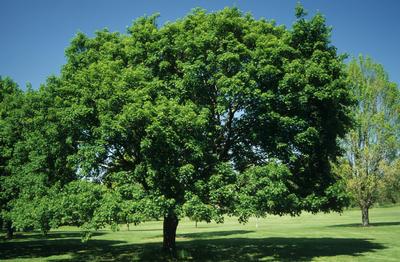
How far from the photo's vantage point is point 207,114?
2308 centimetres

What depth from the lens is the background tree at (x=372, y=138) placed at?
49.8 meters

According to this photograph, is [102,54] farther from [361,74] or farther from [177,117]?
[361,74]

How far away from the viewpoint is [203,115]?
21.2 m

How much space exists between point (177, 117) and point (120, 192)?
5.34m

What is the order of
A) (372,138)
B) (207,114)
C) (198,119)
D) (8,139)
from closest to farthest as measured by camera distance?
(198,119)
(207,114)
(8,139)
(372,138)

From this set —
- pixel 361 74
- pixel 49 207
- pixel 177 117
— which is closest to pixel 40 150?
pixel 49 207

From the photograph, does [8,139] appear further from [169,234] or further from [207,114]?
[207,114]

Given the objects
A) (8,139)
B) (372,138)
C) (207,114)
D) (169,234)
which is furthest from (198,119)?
(372,138)

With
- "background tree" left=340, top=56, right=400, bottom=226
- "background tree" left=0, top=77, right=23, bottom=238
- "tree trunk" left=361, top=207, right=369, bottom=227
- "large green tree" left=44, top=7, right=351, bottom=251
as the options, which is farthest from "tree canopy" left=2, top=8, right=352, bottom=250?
"tree trunk" left=361, top=207, right=369, bottom=227

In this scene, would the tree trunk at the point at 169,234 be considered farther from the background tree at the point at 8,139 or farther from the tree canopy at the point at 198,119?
the background tree at the point at 8,139

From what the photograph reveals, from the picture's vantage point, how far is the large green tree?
2091 cm

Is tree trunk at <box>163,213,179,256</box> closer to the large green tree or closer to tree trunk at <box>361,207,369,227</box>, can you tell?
the large green tree

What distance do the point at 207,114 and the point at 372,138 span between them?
3553 cm

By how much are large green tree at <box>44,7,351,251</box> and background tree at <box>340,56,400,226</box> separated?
82.1 ft
